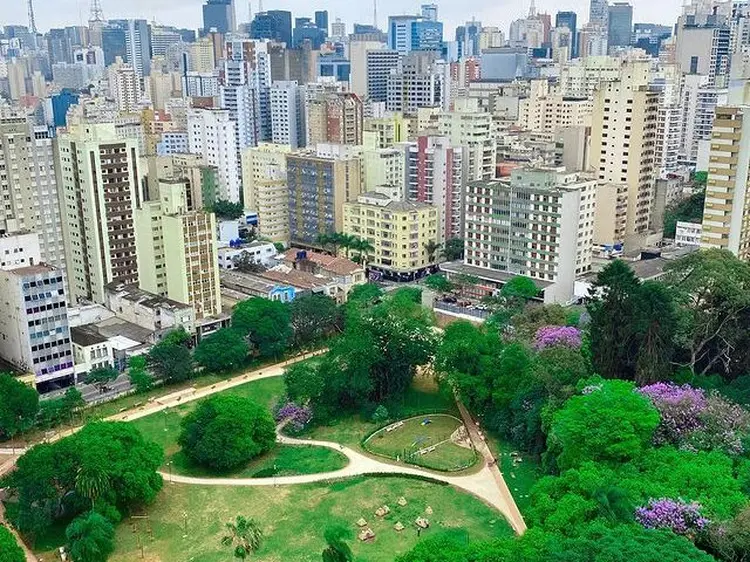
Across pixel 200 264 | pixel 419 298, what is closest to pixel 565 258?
pixel 419 298

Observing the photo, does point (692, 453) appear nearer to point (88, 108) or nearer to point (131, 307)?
point (131, 307)

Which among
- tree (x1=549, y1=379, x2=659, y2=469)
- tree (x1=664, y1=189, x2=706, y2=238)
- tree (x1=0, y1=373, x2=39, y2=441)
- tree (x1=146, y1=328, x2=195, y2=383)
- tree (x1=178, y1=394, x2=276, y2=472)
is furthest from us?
tree (x1=664, y1=189, x2=706, y2=238)

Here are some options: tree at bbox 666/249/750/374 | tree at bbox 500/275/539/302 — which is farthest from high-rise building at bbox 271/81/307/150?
tree at bbox 666/249/750/374

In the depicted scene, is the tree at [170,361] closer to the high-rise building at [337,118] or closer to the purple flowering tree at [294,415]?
the purple flowering tree at [294,415]

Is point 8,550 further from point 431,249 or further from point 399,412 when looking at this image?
point 431,249

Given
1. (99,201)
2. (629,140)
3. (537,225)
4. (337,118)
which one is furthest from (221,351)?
(337,118)

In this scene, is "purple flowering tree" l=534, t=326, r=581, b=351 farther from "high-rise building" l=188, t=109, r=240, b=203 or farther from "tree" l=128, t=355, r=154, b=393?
"high-rise building" l=188, t=109, r=240, b=203

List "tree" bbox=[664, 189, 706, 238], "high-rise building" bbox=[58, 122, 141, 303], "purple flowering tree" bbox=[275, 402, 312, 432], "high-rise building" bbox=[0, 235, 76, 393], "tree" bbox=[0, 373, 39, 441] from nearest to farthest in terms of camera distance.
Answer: "tree" bbox=[0, 373, 39, 441] < "purple flowering tree" bbox=[275, 402, 312, 432] < "high-rise building" bbox=[0, 235, 76, 393] < "high-rise building" bbox=[58, 122, 141, 303] < "tree" bbox=[664, 189, 706, 238]

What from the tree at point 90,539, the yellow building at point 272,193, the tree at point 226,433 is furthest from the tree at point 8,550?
the yellow building at point 272,193
